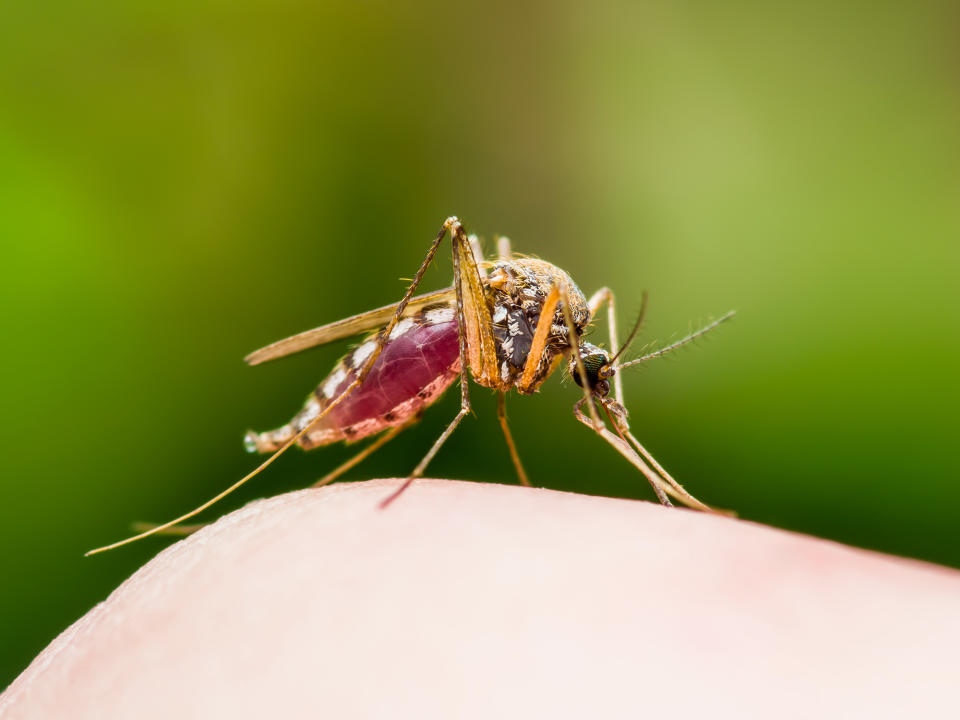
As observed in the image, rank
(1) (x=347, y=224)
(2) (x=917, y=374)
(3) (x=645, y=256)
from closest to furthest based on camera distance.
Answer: (2) (x=917, y=374) < (1) (x=347, y=224) < (3) (x=645, y=256)

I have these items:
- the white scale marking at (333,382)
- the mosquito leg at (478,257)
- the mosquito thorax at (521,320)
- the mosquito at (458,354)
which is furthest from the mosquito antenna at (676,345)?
the white scale marking at (333,382)

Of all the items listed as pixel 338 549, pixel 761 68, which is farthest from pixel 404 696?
pixel 761 68

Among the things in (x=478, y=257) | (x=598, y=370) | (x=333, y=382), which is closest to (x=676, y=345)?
(x=598, y=370)

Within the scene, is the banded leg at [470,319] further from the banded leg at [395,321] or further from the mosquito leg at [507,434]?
the mosquito leg at [507,434]

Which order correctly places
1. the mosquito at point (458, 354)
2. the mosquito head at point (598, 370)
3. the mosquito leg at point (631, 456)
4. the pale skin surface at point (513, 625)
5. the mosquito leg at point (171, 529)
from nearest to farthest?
the pale skin surface at point (513, 625) < the mosquito leg at point (631, 456) < the mosquito at point (458, 354) < the mosquito head at point (598, 370) < the mosquito leg at point (171, 529)

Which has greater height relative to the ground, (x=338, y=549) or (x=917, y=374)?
(x=338, y=549)

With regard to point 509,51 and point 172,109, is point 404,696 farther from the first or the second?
point 509,51
